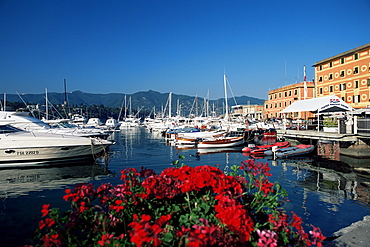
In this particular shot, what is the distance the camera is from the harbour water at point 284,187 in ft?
27.3

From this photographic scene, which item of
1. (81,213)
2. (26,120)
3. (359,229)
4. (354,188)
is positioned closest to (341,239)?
(359,229)

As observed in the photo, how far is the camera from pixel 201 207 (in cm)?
430

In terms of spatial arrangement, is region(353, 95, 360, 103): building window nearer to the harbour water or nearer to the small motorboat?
the small motorboat

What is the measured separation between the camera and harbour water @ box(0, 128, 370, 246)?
834 centimetres

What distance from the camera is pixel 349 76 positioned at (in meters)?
44.0

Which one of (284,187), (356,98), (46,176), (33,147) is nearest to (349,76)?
(356,98)

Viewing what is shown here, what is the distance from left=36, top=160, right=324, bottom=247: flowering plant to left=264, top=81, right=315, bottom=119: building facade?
186 feet

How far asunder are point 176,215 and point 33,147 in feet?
53.4

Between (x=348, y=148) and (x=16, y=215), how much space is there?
2344cm

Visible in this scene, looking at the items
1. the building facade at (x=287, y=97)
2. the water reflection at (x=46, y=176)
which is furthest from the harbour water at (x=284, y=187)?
the building facade at (x=287, y=97)

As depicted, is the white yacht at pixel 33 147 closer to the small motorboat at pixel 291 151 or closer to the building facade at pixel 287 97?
the small motorboat at pixel 291 151

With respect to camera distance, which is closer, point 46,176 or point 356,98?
point 46,176

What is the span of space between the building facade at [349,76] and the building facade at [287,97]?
8.54 metres

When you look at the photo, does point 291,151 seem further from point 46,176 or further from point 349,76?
point 349,76
